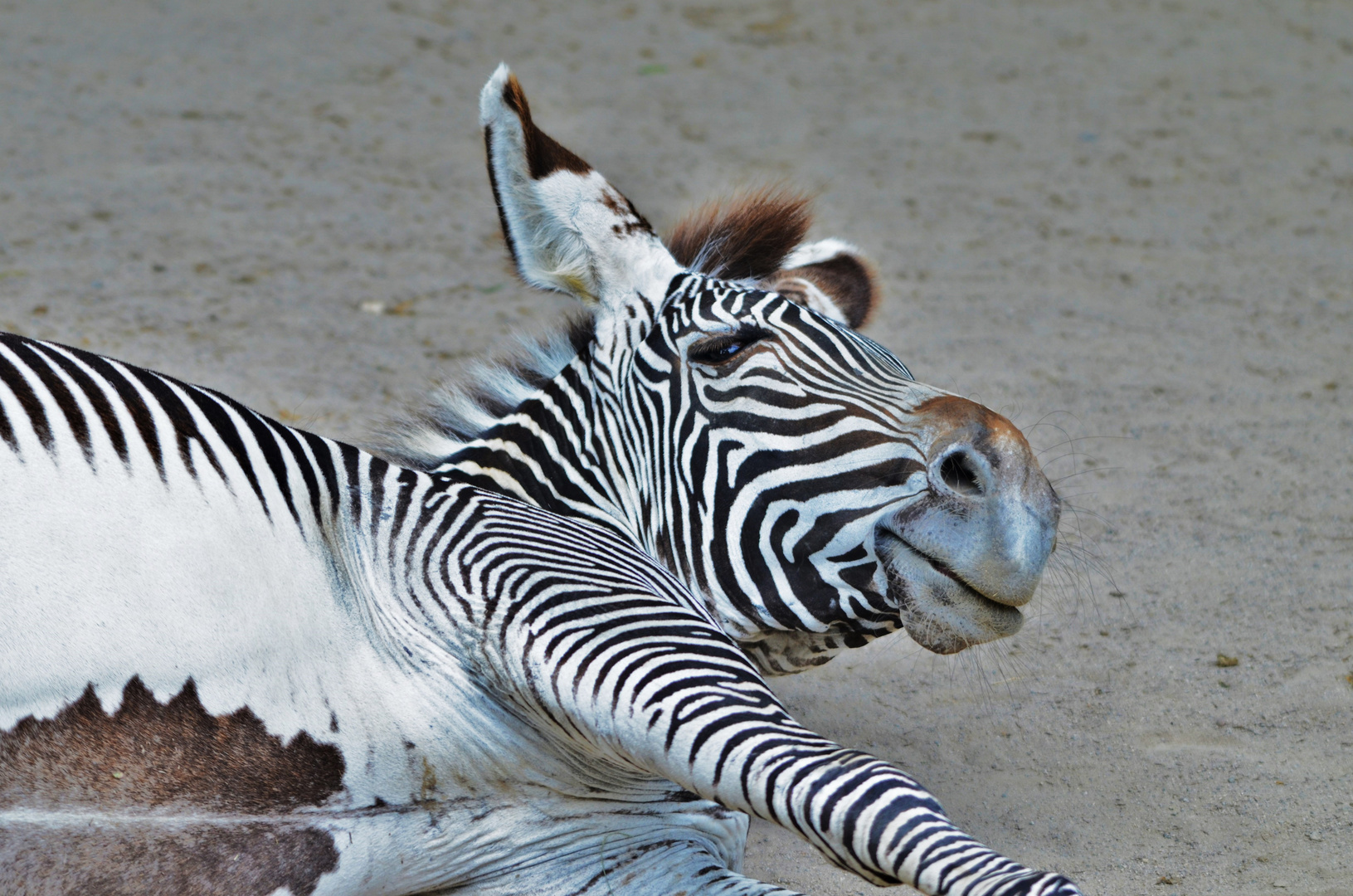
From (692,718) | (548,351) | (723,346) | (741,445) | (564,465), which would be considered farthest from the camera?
(548,351)

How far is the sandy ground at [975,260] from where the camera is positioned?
3.62 meters

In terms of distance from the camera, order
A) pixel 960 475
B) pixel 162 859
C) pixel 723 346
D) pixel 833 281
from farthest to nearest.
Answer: pixel 833 281, pixel 723 346, pixel 960 475, pixel 162 859

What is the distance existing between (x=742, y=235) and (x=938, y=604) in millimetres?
1226

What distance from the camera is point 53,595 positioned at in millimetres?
2102

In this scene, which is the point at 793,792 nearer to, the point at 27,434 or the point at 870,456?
the point at 870,456

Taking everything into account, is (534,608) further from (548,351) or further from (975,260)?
(975,260)

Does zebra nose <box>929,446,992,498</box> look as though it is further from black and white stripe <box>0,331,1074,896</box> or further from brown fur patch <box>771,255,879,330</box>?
brown fur patch <box>771,255,879,330</box>

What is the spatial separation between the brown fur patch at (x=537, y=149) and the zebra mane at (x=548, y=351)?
375mm

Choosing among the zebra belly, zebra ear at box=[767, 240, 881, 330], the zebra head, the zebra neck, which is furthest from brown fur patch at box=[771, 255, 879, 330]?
the zebra belly

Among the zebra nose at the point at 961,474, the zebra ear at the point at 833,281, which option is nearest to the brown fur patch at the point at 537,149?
the zebra ear at the point at 833,281

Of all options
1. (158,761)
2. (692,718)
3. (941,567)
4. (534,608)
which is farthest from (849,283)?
(158,761)

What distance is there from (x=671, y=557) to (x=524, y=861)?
0.71 m

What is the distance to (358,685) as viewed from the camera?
95.3 inches

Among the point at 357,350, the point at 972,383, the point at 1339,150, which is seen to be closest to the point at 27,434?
the point at 357,350
